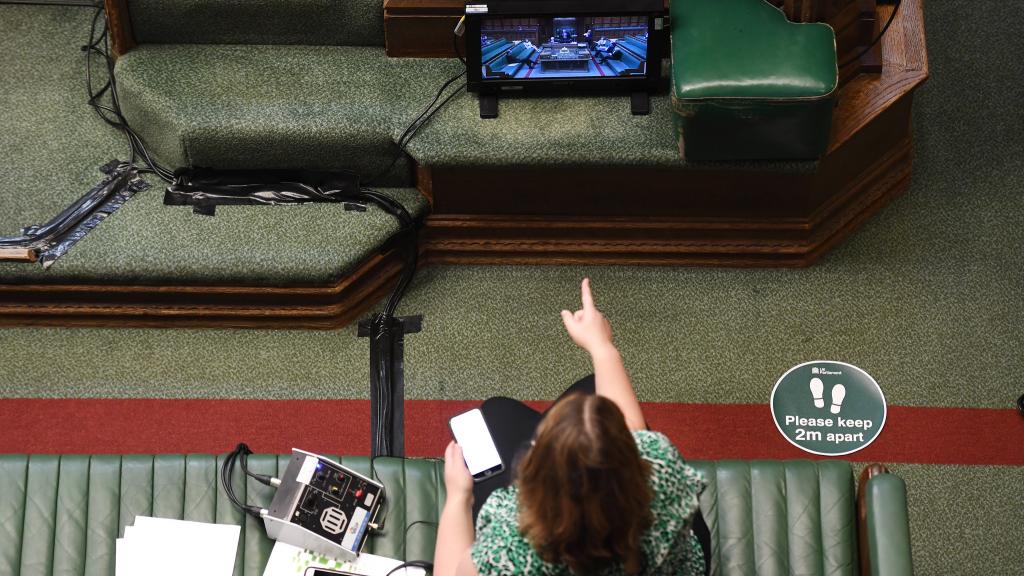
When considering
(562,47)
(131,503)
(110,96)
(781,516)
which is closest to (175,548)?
(131,503)

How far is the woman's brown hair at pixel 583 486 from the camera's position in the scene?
167cm

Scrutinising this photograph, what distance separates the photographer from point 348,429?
10.6 feet

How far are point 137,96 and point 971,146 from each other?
286cm

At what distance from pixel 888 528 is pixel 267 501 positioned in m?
1.44

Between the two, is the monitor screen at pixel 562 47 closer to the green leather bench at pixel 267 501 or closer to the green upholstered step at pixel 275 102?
the green upholstered step at pixel 275 102

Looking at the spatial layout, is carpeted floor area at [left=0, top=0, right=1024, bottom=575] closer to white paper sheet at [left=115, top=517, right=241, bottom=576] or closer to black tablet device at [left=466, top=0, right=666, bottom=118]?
black tablet device at [left=466, top=0, right=666, bottom=118]

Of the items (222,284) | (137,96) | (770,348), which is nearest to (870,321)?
(770,348)

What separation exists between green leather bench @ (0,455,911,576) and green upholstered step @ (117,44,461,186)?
3.90 ft

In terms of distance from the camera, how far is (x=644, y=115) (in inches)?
135

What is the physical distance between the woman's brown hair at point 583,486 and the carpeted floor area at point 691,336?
1555 mm

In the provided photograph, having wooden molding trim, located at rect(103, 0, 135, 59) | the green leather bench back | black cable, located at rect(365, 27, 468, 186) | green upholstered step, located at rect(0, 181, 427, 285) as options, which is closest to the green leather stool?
black cable, located at rect(365, 27, 468, 186)

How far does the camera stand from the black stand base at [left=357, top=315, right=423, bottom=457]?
322 cm

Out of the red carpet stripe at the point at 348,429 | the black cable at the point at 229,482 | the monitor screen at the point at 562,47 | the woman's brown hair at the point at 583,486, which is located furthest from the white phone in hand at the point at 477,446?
the monitor screen at the point at 562,47

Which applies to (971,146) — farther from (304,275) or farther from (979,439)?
(304,275)
